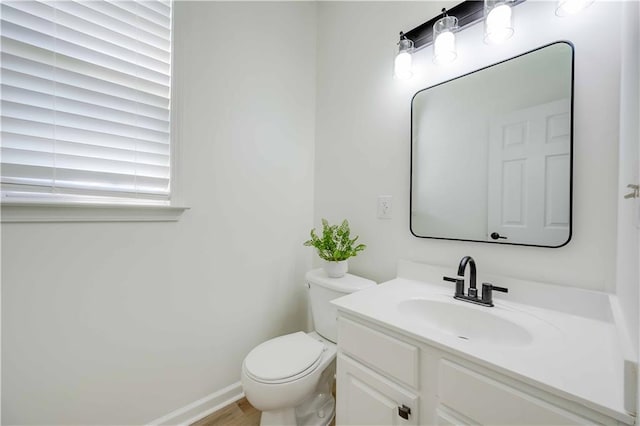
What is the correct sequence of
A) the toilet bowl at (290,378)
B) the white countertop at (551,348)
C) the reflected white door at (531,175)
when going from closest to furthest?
the white countertop at (551,348)
the reflected white door at (531,175)
the toilet bowl at (290,378)

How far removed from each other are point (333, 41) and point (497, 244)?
→ 5.30ft

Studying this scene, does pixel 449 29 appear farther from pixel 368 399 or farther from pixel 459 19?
pixel 368 399

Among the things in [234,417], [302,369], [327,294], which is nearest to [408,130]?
[327,294]

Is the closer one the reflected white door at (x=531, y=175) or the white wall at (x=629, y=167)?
the white wall at (x=629, y=167)

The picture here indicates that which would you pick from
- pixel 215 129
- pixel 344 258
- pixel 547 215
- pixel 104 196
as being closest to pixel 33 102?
pixel 104 196

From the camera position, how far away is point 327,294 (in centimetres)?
140

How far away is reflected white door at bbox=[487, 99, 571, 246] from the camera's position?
0.90 meters

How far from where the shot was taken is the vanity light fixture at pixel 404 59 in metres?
1.28

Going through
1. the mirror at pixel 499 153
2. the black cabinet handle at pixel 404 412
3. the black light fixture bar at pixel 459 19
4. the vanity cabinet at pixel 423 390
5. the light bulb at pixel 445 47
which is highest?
the black light fixture bar at pixel 459 19

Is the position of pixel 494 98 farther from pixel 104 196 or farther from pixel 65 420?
pixel 65 420

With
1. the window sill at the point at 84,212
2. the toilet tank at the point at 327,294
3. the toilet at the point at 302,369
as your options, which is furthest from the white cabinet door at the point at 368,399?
the window sill at the point at 84,212

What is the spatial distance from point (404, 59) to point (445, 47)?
20cm

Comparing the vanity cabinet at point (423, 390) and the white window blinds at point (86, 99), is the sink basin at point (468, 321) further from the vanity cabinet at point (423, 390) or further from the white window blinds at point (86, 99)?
the white window blinds at point (86, 99)

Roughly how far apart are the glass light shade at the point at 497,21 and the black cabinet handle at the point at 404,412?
55.0 inches
